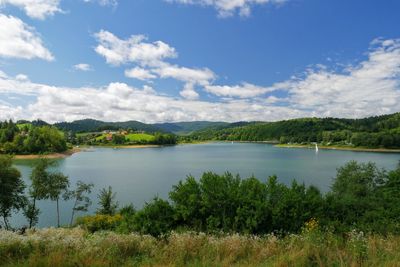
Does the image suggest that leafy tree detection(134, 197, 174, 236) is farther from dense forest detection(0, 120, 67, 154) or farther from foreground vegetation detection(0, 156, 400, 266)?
dense forest detection(0, 120, 67, 154)

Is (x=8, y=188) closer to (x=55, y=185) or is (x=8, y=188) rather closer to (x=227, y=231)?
(x=55, y=185)

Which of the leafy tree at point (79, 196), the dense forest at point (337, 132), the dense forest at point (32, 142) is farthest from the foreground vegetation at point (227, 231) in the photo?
the dense forest at point (337, 132)

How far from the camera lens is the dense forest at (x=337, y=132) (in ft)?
338

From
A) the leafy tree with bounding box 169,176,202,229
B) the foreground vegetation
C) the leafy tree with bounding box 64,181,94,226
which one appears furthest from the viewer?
the leafy tree with bounding box 64,181,94,226

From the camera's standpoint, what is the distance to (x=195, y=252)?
506 centimetres

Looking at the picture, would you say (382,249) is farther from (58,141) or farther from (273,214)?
(58,141)

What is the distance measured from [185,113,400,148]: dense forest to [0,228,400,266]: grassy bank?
364ft

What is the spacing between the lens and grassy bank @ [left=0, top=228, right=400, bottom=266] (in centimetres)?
441

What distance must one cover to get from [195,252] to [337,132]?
462ft

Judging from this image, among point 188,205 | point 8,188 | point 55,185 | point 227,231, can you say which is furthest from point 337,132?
point 227,231

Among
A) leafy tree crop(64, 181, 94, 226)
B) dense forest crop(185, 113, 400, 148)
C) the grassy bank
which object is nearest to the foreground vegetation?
the grassy bank

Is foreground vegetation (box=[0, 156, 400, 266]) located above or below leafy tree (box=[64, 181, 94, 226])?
above

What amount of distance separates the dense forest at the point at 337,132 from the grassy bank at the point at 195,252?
111 meters

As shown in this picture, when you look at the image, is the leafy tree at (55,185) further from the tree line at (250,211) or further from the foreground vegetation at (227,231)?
the tree line at (250,211)
